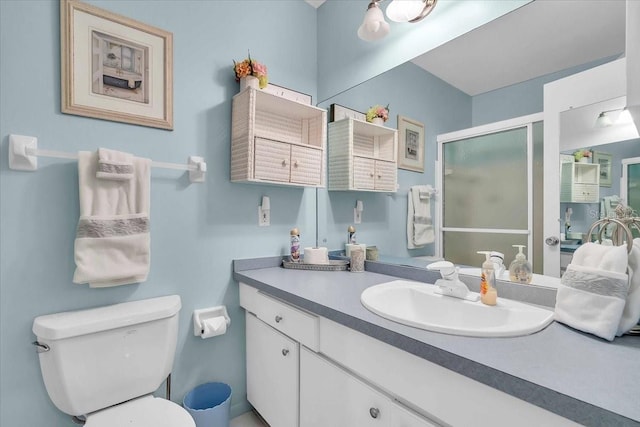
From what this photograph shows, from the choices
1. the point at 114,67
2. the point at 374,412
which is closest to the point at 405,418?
the point at 374,412

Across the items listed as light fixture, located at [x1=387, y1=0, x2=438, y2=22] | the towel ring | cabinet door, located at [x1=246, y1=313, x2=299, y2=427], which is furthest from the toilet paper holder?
Result: light fixture, located at [x1=387, y1=0, x2=438, y2=22]

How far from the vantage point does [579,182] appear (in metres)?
0.97

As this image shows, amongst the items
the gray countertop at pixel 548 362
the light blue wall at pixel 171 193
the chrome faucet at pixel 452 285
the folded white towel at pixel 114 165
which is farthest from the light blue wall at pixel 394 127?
the folded white towel at pixel 114 165

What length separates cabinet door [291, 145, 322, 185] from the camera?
1.63 metres

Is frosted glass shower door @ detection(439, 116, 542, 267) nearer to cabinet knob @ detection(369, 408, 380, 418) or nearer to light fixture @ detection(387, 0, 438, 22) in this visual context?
light fixture @ detection(387, 0, 438, 22)

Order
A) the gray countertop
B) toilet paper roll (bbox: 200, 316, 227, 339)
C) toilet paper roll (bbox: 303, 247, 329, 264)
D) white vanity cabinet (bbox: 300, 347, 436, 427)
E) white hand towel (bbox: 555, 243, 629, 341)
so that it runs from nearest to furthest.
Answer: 1. the gray countertop
2. white hand towel (bbox: 555, 243, 629, 341)
3. white vanity cabinet (bbox: 300, 347, 436, 427)
4. toilet paper roll (bbox: 200, 316, 227, 339)
5. toilet paper roll (bbox: 303, 247, 329, 264)

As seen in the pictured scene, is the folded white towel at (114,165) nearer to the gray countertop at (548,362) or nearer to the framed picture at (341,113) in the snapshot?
the gray countertop at (548,362)

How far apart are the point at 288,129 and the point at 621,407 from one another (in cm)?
170

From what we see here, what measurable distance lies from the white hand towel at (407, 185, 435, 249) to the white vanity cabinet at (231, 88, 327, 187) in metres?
0.52

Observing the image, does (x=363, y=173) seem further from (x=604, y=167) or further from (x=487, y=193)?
(x=604, y=167)

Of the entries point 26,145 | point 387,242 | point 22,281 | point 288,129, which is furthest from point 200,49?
point 387,242

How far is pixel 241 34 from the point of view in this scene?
1671mm

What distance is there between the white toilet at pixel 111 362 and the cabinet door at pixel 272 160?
29.3 inches

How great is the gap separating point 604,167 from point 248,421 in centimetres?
189
